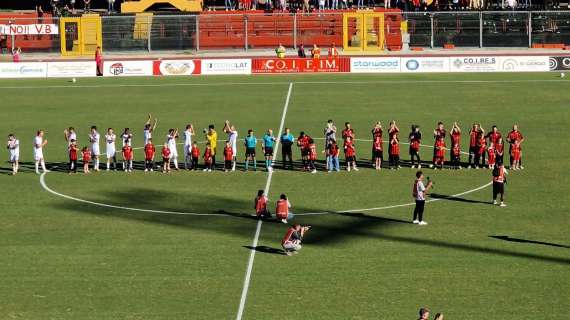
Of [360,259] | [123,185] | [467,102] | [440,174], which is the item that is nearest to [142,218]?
[123,185]

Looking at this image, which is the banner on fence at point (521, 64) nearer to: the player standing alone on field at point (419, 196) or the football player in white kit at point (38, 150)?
the football player in white kit at point (38, 150)

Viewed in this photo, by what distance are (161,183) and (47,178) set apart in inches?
184

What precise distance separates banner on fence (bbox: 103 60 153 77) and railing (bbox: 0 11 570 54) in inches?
331

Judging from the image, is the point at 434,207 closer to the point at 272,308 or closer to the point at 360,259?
the point at 360,259

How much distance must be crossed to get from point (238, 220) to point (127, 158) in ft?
30.3

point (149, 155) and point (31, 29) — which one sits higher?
point (31, 29)

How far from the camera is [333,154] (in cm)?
4481

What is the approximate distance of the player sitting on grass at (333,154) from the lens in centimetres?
4478

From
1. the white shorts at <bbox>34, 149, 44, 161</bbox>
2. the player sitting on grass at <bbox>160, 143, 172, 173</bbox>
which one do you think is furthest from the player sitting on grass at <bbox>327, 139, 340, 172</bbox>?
Result: the white shorts at <bbox>34, 149, 44, 161</bbox>

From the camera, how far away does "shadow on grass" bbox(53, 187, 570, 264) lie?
113 ft

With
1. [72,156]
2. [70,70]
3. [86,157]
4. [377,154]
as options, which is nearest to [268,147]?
[377,154]

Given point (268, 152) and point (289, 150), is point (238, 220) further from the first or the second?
point (289, 150)

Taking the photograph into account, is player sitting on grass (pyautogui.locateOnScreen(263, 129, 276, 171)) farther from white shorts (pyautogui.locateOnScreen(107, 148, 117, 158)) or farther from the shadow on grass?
white shorts (pyautogui.locateOnScreen(107, 148, 117, 158))

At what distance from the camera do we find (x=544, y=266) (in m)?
31.7
